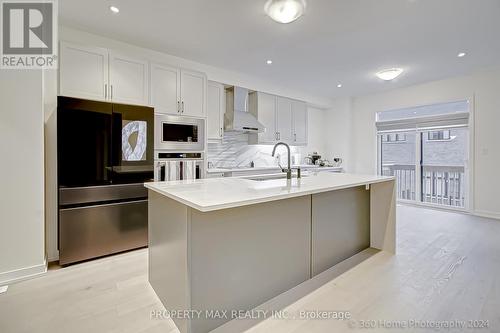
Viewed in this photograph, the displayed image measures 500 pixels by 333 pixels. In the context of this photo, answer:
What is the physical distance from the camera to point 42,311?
173cm

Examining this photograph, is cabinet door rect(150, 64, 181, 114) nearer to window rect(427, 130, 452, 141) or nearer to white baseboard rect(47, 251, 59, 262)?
white baseboard rect(47, 251, 59, 262)

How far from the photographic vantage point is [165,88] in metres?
3.18

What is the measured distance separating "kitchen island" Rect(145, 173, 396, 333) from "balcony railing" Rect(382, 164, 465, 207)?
12.2ft

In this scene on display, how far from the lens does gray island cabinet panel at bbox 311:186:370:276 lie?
2213mm

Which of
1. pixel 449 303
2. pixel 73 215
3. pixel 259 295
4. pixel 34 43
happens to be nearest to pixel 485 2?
pixel 449 303

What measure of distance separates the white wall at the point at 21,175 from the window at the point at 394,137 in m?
6.39

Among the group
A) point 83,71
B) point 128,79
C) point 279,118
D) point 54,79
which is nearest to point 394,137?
point 279,118

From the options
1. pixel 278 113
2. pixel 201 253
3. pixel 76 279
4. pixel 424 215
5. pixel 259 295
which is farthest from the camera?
pixel 278 113

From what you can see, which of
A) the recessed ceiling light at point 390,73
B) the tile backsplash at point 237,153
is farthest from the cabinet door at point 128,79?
the recessed ceiling light at point 390,73

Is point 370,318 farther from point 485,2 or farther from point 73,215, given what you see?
point 485,2

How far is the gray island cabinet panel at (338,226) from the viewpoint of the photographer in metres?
2.21

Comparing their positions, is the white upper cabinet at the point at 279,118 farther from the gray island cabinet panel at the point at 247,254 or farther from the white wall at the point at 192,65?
the gray island cabinet panel at the point at 247,254

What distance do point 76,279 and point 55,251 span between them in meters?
0.65

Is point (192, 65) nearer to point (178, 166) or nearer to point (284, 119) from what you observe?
point (178, 166)
